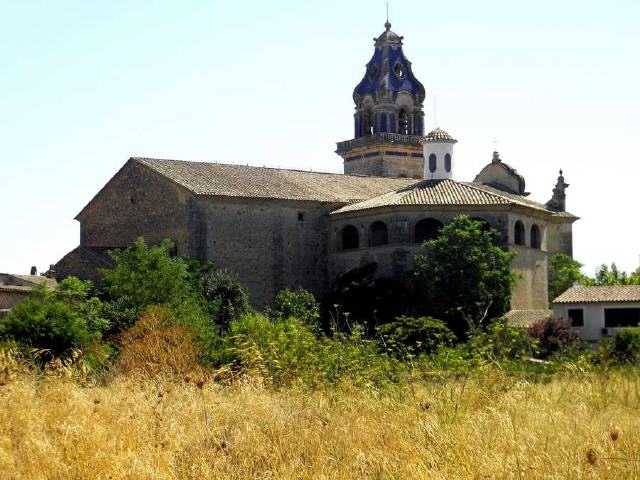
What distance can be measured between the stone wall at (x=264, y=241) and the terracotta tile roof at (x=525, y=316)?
8296 mm

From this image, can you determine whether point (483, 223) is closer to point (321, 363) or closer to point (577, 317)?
point (577, 317)

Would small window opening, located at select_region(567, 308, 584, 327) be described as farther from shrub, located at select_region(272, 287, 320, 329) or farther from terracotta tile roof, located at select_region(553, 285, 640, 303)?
shrub, located at select_region(272, 287, 320, 329)

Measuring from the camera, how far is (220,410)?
15.2 metres

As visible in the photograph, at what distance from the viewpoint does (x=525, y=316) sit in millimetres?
46406

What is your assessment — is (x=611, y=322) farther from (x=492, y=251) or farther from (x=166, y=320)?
(x=166, y=320)

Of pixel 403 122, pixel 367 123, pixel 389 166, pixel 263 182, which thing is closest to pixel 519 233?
pixel 263 182

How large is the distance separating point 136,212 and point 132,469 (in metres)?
37.7

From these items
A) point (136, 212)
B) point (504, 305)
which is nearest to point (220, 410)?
point (504, 305)

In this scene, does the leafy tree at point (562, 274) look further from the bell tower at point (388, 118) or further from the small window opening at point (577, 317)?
the bell tower at point (388, 118)

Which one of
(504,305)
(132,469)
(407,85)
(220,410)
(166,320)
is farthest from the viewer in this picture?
(407,85)

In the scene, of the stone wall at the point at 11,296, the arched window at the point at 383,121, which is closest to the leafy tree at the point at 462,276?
the stone wall at the point at 11,296

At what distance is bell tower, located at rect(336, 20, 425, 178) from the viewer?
241 feet

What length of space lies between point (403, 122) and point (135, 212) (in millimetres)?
28940

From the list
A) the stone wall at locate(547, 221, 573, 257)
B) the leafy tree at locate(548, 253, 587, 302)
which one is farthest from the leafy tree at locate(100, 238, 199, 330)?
the stone wall at locate(547, 221, 573, 257)
